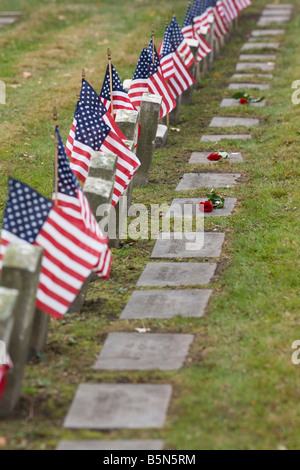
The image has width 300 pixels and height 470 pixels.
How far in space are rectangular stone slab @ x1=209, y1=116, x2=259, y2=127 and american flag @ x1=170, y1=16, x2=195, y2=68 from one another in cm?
105

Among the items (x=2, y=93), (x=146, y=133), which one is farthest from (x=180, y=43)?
(x=146, y=133)

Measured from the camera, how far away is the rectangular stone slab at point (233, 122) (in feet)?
41.4

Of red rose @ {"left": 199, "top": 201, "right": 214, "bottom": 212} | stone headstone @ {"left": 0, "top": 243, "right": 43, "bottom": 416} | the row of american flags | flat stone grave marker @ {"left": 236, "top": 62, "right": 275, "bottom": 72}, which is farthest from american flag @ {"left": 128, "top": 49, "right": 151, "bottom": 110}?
stone headstone @ {"left": 0, "top": 243, "right": 43, "bottom": 416}

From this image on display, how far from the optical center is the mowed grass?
17.4 ft

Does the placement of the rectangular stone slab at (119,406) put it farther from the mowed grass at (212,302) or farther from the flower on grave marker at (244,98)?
the flower on grave marker at (244,98)

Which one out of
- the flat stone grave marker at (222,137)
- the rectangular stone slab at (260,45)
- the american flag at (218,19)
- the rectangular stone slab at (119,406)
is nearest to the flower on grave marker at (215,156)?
the flat stone grave marker at (222,137)

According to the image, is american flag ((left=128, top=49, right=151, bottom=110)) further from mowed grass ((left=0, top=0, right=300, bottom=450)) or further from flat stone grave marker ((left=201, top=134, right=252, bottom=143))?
flat stone grave marker ((left=201, top=134, right=252, bottom=143))

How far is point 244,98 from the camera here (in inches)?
539

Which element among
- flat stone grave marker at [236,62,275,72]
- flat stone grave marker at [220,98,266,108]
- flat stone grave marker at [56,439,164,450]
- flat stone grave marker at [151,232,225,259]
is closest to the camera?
flat stone grave marker at [56,439,164,450]

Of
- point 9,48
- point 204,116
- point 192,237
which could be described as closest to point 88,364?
point 192,237

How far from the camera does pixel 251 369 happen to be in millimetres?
5863

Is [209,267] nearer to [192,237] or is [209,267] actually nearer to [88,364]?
[192,237]

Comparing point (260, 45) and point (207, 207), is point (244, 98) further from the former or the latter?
point (207, 207)

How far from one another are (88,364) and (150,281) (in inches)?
62.1
